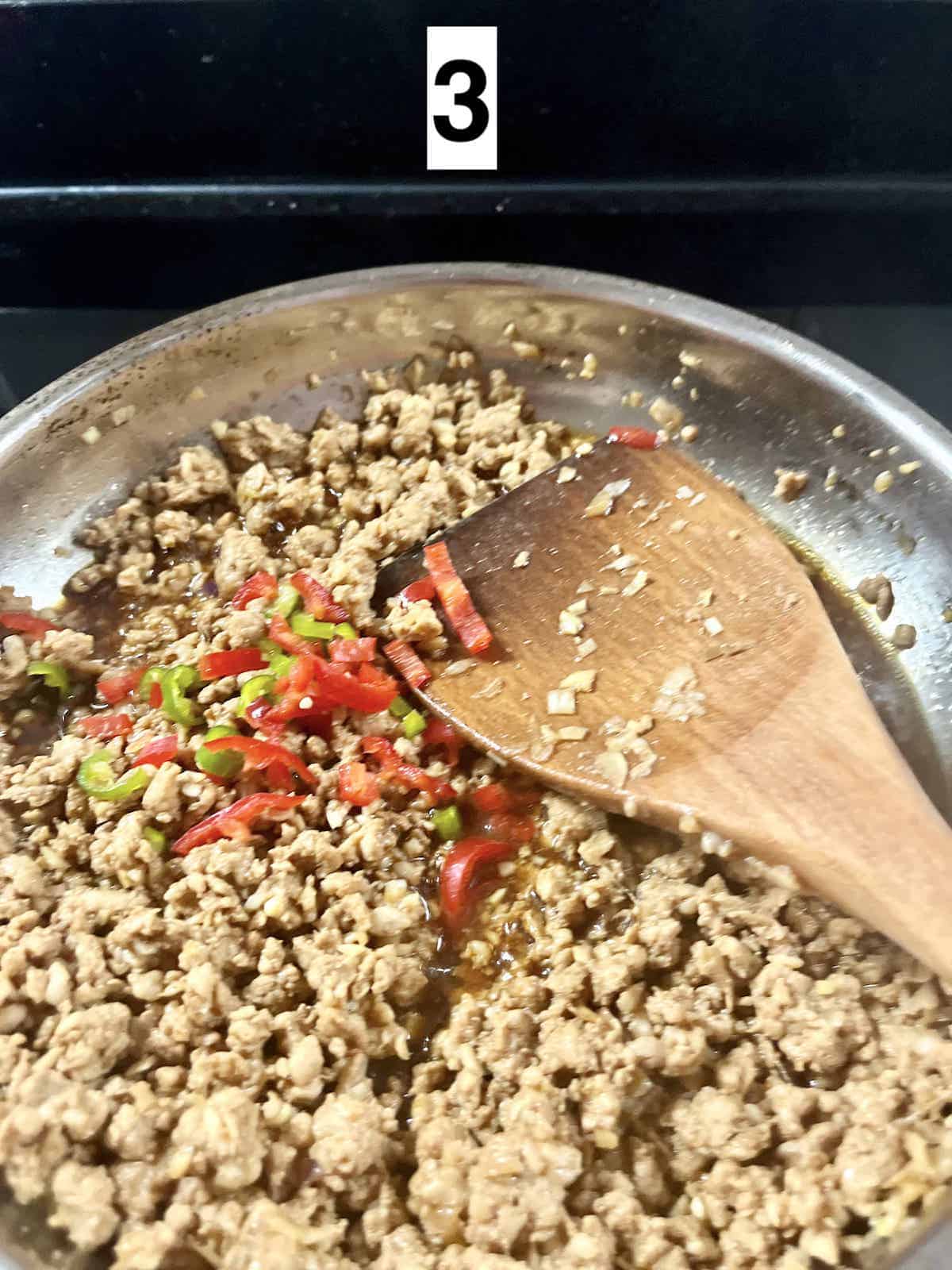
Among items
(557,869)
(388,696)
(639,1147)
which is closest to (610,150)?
(388,696)

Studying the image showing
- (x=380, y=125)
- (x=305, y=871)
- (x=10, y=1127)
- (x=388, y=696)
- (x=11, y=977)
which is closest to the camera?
(x=10, y=1127)

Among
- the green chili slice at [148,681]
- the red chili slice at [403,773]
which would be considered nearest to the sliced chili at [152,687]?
the green chili slice at [148,681]

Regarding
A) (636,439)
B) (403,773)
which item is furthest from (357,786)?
(636,439)

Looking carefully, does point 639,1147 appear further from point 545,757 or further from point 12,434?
point 12,434

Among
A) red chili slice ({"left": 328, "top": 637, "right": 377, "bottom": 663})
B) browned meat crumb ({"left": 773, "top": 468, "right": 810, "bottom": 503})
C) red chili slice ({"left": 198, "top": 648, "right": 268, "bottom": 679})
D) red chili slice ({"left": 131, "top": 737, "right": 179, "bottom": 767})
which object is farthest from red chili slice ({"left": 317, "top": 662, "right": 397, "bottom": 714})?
browned meat crumb ({"left": 773, "top": 468, "right": 810, "bottom": 503})

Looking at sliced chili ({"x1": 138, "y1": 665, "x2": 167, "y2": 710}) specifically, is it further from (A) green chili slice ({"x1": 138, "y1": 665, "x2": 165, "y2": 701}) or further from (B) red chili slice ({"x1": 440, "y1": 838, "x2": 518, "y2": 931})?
(B) red chili slice ({"x1": 440, "y1": 838, "x2": 518, "y2": 931})

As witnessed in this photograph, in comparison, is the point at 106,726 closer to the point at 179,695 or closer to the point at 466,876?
the point at 179,695
